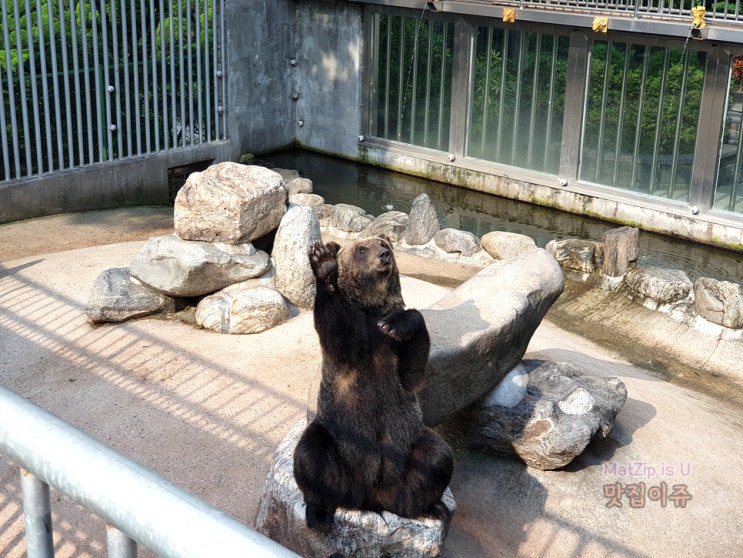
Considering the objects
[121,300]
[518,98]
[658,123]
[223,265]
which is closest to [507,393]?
[223,265]

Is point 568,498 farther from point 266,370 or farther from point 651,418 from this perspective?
point 266,370

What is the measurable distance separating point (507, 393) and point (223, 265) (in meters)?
3.78

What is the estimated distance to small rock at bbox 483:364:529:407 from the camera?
8047 mm

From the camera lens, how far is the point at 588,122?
1695 centimetres

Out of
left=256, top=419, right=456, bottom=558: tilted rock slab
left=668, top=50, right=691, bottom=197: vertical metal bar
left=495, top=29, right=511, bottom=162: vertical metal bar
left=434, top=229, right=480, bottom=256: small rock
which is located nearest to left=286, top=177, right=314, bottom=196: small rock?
left=434, top=229, right=480, bottom=256: small rock

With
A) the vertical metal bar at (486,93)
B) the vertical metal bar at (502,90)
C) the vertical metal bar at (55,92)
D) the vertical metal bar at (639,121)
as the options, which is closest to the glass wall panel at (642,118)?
the vertical metal bar at (639,121)

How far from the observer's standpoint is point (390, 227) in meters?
15.2

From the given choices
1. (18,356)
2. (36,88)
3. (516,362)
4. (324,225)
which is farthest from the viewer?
(324,225)

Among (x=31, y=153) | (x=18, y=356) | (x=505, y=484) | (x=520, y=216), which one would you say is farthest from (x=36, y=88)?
(x=505, y=484)

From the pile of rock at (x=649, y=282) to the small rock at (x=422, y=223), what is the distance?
6.15 ft

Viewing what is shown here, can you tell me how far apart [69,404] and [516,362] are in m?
4.15

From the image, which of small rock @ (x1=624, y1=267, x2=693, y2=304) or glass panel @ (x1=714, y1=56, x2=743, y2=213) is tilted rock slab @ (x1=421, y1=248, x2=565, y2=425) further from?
glass panel @ (x1=714, y1=56, x2=743, y2=213)

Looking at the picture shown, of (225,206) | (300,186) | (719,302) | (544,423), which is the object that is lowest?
(719,302)

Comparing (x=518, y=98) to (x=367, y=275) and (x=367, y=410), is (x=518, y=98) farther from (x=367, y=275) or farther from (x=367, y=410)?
(x=367, y=410)
